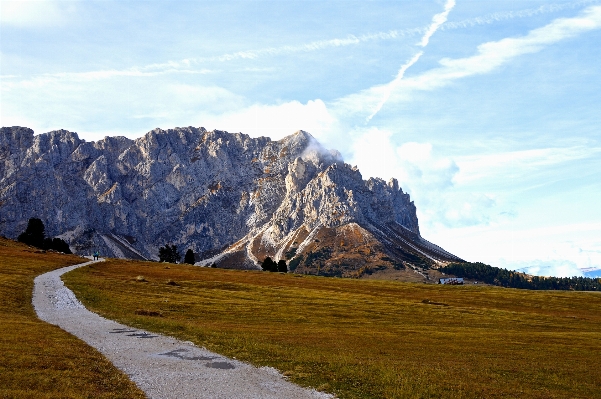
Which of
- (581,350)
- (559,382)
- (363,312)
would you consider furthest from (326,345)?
(363,312)

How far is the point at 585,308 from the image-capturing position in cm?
14312

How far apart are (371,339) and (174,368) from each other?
1146 inches

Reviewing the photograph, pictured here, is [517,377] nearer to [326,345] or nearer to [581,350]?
[326,345]

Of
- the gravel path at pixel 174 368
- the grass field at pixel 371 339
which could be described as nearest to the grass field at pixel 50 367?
the gravel path at pixel 174 368

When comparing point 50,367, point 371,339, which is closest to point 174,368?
point 50,367

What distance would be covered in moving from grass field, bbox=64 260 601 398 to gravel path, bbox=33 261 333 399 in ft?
7.36

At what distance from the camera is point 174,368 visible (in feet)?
108

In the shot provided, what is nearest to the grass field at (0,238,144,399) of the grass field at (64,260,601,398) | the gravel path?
the gravel path

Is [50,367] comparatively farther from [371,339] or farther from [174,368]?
[371,339]

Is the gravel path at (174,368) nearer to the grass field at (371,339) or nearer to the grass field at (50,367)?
the grass field at (50,367)

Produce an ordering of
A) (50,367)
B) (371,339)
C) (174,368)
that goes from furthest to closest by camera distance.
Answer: (371,339) < (174,368) < (50,367)

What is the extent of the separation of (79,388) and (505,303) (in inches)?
5346

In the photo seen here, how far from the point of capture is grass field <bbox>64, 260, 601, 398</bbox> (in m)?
34.1

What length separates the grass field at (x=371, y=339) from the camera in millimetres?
34125
